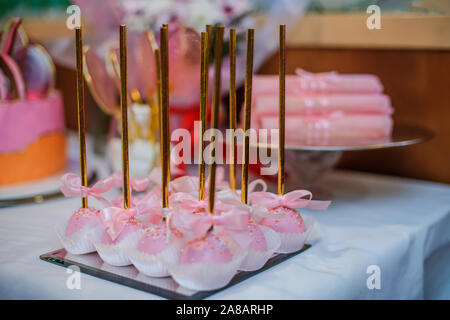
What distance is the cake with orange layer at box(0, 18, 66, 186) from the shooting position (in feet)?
2.88

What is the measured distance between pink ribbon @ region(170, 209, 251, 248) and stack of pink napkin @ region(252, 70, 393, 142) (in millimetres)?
322

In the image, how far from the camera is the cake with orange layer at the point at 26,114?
2.88 feet

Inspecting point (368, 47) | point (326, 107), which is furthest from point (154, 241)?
point (368, 47)

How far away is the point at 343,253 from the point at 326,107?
0.88 ft

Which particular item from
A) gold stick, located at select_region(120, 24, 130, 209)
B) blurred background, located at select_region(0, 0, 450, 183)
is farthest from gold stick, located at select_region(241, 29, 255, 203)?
blurred background, located at select_region(0, 0, 450, 183)

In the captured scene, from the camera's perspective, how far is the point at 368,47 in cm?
104

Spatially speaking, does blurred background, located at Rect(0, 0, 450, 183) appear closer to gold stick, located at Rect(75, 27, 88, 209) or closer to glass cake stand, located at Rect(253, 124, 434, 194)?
glass cake stand, located at Rect(253, 124, 434, 194)

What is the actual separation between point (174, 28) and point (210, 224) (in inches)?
16.5


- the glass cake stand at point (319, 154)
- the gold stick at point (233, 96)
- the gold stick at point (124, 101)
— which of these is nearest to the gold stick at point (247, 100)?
the gold stick at point (233, 96)

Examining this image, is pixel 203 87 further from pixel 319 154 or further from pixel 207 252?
pixel 319 154

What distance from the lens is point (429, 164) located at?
3.34ft

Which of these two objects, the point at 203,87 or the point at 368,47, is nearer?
the point at 203,87
